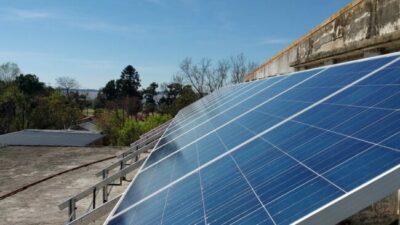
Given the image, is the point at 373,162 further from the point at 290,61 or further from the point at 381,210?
Answer: the point at 290,61

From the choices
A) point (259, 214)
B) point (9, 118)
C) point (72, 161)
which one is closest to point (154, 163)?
point (259, 214)

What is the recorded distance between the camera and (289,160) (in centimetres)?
337

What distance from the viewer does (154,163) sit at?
6738 millimetres

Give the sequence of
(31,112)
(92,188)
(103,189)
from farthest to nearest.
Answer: (31,112) < (103,189) < (92,188)

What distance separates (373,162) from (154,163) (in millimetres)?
4601

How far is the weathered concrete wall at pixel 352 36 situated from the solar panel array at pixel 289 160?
2440 millimetres

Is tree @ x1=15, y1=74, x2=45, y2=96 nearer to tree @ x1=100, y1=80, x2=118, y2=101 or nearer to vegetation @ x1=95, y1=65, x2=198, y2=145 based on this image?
vegetation @ x1=95, y1=65, x2=198, y2=145

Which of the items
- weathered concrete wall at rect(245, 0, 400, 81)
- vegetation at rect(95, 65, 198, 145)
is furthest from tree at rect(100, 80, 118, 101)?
weathered concrete wall at rect(245, 0, 400, 81)

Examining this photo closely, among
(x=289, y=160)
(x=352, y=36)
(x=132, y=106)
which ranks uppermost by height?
(x=352, y=36)

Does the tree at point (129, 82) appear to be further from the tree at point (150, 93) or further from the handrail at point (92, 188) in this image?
the handrail at point (92, 188)

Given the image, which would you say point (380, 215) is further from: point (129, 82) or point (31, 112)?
point (129, 82)

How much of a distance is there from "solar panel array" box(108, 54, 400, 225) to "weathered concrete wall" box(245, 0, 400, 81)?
244cm

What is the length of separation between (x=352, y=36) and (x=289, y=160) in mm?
7559

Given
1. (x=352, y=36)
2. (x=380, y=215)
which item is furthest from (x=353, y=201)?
(x=352, y=36)
